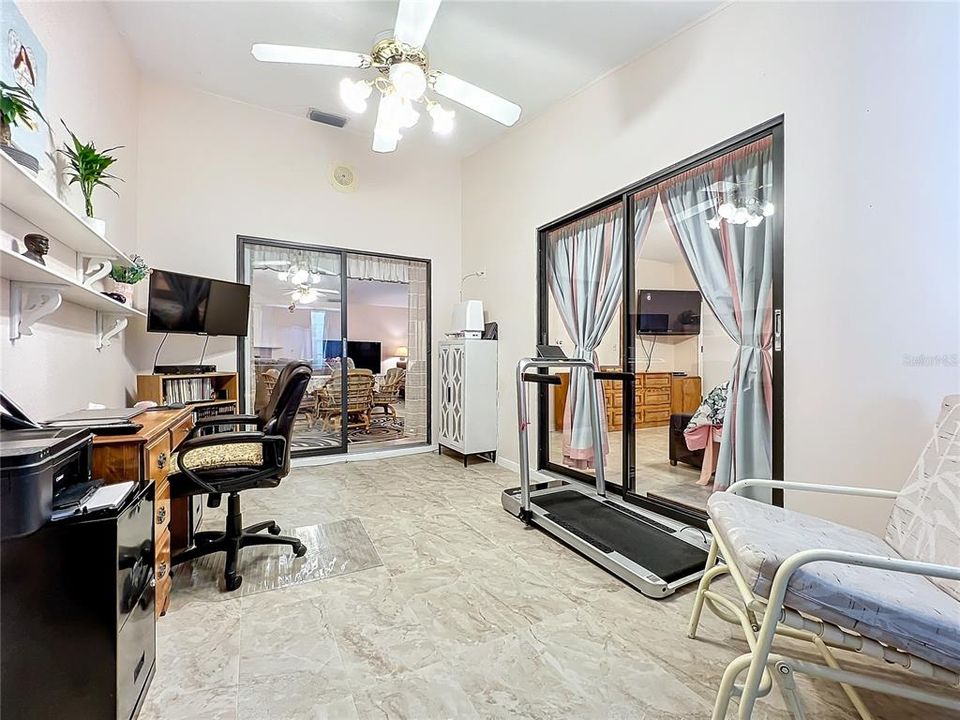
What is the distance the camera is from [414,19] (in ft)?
6.75

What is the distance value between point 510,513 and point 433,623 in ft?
4.08

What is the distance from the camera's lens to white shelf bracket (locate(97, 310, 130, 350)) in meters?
2.47

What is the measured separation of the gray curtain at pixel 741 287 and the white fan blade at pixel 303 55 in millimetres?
2145

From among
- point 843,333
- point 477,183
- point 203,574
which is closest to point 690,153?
point 843,333

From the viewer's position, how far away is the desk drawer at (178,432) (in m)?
1.90

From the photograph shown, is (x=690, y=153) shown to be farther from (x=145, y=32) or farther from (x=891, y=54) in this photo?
(x=145, y=32)

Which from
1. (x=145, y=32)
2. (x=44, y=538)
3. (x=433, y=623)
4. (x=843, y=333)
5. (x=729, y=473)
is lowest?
(x=433, y=623)

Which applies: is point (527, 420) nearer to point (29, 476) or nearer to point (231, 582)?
point (231, 582)

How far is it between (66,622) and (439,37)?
3422 mm

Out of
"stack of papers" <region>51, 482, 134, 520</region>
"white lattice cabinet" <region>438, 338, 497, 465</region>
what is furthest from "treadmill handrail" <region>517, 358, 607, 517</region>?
"stack of papers" <region>51, 482, 134, 520</region>

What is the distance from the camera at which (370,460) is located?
4379mm

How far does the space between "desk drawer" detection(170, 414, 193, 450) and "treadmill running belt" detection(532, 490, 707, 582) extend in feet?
6.77

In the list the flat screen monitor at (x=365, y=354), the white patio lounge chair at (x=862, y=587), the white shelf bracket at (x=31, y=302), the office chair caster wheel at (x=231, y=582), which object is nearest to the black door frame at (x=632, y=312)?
the white patio lounge chair at (x=862, y=587)

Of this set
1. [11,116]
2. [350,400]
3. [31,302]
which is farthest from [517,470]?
[11,116]
